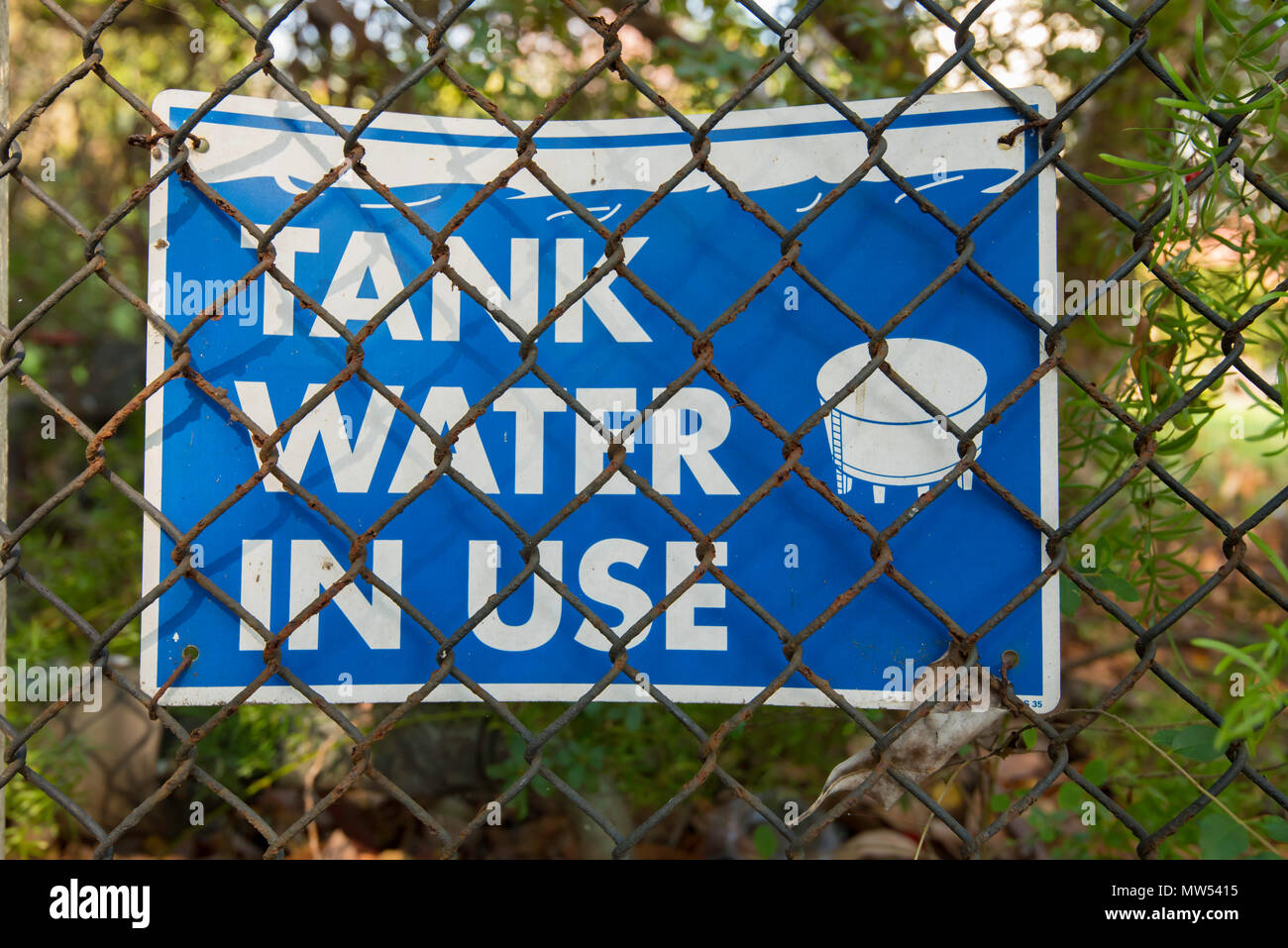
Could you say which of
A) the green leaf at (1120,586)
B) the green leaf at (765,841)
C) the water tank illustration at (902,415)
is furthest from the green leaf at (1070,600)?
the green leaf at (765,841)

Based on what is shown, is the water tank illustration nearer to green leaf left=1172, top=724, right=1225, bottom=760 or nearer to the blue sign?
the blue sign

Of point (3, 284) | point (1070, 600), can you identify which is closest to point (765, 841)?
point (1070, 600)

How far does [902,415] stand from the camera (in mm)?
1235

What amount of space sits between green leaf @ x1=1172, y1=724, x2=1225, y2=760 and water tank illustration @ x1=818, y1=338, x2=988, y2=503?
449 millimetres

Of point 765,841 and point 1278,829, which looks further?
point 765,841

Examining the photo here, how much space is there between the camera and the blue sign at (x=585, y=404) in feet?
3.99

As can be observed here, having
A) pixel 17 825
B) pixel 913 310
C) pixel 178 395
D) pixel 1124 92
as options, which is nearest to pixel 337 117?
pixel 178 395

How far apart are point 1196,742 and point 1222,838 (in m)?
0.14

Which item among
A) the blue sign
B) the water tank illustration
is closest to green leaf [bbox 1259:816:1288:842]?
the blue sign

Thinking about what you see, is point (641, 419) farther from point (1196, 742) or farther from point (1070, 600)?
point (1196, 742)

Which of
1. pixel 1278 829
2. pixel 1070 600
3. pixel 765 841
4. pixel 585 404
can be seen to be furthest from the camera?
pixel 765 841

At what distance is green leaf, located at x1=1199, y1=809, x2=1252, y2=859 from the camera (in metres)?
1.14

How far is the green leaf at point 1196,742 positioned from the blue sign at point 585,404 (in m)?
0.28
